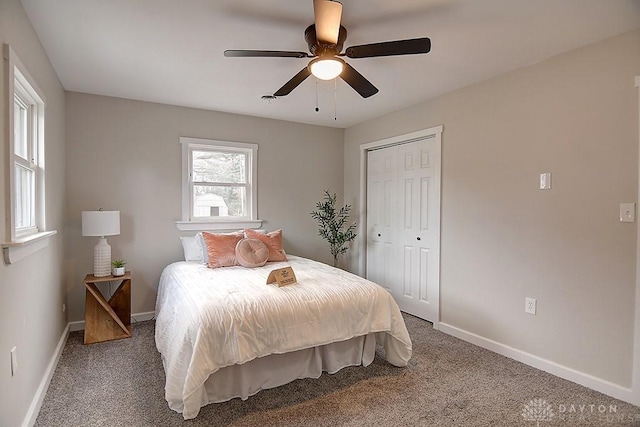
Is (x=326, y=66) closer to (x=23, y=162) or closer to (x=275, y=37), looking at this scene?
(x=275, y=37)

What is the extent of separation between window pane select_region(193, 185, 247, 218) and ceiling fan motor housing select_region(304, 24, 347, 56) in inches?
97.9

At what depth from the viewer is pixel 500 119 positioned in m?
3.05

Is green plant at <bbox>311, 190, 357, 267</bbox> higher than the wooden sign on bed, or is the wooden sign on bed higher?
green plant at <bbox>311, 190, 357, 267</bbox>

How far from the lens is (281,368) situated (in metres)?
2.42

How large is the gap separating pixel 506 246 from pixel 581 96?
1.27 meters

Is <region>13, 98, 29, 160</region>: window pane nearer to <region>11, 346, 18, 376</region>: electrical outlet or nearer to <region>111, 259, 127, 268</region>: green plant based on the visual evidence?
<region>11, 346, 18, 376</region>: electrical outlet

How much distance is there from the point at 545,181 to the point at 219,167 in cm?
341

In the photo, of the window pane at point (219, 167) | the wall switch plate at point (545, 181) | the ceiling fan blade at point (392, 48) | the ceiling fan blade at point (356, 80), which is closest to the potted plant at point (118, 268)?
the window pane at point (219, 167)

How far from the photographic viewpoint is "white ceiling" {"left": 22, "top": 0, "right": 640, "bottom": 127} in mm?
2031

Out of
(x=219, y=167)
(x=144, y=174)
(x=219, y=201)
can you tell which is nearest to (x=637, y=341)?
(x=219, y=201)

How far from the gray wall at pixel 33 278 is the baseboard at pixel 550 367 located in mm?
3331

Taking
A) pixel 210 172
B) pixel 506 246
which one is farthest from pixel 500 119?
pixel 210 172

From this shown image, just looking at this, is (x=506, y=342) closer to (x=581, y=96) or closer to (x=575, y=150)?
(x=575, y=150)

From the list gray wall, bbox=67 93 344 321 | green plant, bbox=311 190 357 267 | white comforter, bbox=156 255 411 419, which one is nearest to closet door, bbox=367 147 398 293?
green plant, bbox=311 190 357 267
